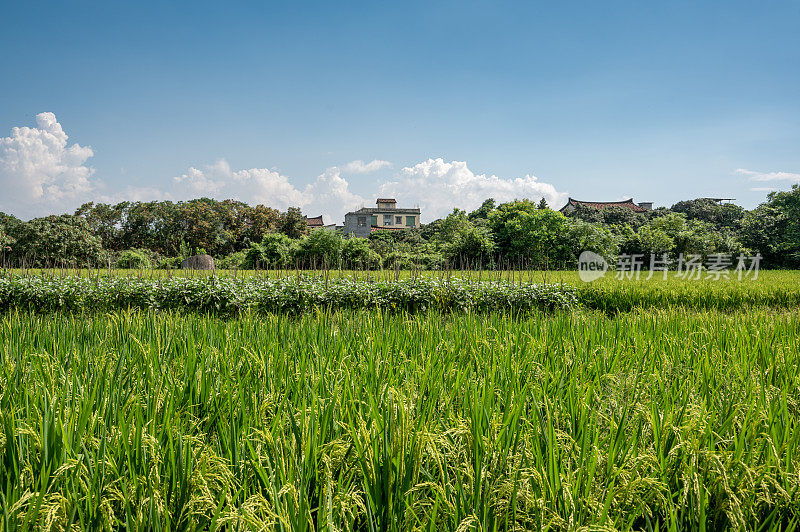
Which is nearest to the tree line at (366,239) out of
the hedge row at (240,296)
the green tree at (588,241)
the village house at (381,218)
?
the green tree at (588,241)

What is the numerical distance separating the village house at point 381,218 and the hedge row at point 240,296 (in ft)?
146

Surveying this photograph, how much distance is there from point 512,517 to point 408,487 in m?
0.34

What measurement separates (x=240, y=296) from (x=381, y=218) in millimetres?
46566

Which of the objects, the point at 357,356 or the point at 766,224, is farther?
the point at 766,224

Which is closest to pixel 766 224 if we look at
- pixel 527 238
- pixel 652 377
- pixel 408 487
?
pixel 527 238

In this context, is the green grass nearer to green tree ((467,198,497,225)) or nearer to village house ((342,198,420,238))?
green tree ((467,198,497,225))

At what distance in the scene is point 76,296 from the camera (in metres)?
7.86

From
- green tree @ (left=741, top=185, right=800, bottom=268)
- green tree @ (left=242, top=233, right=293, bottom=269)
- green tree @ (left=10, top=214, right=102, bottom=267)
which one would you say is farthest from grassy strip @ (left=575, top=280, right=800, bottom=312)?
green tree @ (left=10, top=214, right=102, bottom=267)

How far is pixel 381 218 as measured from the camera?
5372cm

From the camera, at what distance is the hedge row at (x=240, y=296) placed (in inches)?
303

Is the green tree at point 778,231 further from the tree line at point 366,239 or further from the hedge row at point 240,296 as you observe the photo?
the hedge row at point 240,296

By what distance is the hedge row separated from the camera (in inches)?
303

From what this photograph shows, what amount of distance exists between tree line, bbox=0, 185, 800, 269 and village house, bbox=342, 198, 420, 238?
21066mm

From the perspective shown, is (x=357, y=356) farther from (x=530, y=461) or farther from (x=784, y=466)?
(x=784, y=466)
